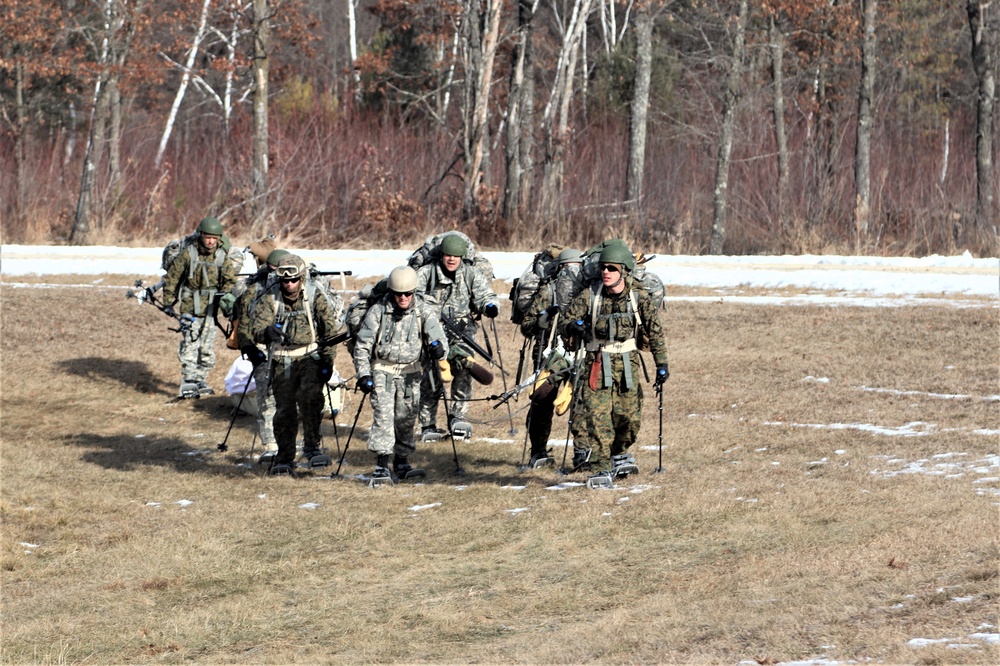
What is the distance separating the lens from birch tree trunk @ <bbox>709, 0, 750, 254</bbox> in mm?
30812

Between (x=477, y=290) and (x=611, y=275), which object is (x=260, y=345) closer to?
(x=477, y=290)

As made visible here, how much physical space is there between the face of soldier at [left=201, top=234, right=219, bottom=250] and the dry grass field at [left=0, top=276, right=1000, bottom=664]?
201cm

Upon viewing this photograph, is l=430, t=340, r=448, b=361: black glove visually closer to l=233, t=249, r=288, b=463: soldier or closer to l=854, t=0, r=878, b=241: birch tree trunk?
l=233, t=249, r=288, b=463: soldier

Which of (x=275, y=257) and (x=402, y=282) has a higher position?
(x=275, y=257)

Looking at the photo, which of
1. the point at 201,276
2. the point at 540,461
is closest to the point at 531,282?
the point at 540,461

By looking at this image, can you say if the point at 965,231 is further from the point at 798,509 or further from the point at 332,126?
the point at 798,509

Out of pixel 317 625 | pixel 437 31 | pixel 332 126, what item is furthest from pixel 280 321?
pixel 437 31

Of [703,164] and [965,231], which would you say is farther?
[703,164]

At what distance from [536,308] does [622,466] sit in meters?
1.66

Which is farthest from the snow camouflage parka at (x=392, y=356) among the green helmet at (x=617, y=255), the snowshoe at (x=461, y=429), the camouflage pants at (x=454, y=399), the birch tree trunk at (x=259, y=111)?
the birch tree trunk at (x=259, y=111)

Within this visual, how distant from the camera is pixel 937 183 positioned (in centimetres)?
3250

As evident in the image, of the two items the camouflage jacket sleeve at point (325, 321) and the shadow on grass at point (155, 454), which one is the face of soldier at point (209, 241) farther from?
the camouflage jacket sleeve at point (325, 321)

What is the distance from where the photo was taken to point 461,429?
1480 centimetres

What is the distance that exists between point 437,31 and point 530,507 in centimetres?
2914
